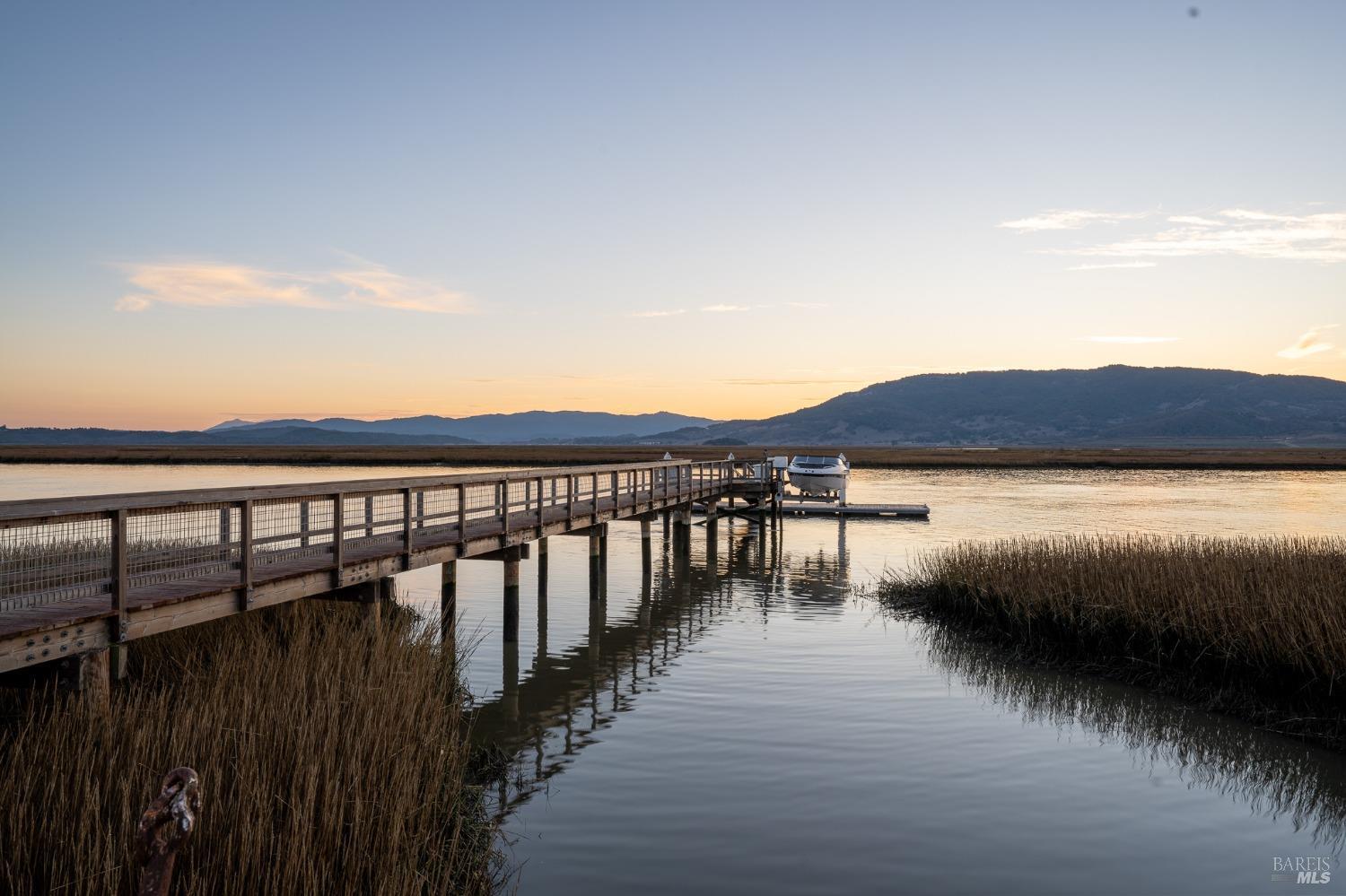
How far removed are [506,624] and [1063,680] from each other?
9.04 meters

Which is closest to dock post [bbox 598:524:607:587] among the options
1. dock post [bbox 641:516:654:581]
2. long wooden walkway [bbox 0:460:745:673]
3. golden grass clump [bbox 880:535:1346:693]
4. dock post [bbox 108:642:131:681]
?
dock post [bbox 641:516:654:581]

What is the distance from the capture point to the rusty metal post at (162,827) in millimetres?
3572

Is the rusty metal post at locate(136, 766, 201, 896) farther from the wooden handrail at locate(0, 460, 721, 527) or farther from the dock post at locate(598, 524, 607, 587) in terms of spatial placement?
the dock post at locate(598, 524, 607, 587)

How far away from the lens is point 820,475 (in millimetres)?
46062

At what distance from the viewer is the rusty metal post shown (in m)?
3.57

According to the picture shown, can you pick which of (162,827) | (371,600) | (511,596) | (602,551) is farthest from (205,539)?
(602,551)

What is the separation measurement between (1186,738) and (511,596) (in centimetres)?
1059

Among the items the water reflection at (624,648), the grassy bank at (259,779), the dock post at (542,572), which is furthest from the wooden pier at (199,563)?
the water reflection at (624,648)

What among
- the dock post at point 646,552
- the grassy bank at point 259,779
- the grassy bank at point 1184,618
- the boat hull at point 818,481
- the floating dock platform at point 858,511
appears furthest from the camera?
the boat hull at point 818,481

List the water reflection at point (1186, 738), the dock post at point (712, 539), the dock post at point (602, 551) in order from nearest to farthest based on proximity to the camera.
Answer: the water reflection at point (1186, 738)
the dock post at point (602, 551)
the dock post at point (712, 539)

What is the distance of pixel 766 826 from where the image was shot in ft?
29.6

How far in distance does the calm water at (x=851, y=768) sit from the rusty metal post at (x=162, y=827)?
186 inches

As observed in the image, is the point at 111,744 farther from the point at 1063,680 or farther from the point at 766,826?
the point at 1063,680

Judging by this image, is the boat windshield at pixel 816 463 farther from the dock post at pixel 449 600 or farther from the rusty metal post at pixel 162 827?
the rusty metal post at pixel 162 827
